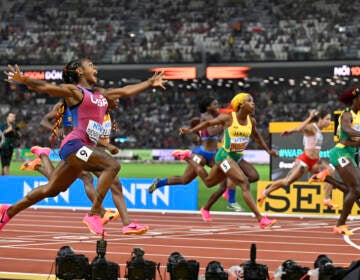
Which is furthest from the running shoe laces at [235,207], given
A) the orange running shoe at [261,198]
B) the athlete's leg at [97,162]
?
the athlete's leg at [97,162]

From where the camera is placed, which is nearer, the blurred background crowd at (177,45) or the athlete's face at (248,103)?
the athlete's face at (248,103)

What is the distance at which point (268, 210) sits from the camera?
1505cm

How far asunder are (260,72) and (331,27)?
5.46 meters

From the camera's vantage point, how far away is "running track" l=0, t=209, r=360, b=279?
821 cm

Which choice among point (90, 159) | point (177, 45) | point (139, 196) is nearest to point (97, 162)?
point (90, 159)

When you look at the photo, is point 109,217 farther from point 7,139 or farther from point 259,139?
point 7,139

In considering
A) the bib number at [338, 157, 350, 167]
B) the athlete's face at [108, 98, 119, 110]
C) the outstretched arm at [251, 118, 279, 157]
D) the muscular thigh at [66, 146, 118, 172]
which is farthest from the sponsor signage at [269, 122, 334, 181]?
the muscular thigh at [66, 146, 118, 172]

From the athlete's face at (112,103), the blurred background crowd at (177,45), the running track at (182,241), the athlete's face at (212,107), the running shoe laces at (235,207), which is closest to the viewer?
the running track at (182,241)

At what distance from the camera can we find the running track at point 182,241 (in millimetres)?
8215

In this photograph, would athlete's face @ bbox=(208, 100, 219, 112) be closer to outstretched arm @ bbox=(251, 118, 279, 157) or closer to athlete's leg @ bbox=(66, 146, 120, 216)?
outstretched arm @ bbox=(251, 118, 279, 157)

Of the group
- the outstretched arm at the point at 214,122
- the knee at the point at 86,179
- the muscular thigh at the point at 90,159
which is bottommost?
the knee at the point at 86,179

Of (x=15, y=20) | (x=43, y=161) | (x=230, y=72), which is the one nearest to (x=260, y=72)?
(x=230, y=72)

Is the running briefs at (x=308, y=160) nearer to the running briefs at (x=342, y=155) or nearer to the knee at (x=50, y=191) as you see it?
the running briefs at (x=342, y=155)

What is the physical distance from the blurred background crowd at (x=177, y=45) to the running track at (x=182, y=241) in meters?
31.6
